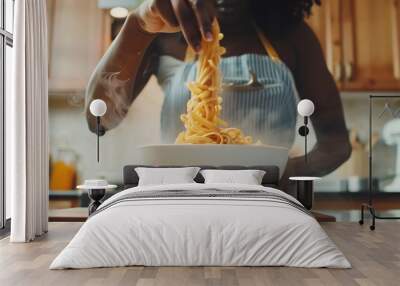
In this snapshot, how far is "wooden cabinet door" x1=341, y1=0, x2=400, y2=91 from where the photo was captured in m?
7.74

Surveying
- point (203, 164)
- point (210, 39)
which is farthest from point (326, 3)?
point (203, 164)

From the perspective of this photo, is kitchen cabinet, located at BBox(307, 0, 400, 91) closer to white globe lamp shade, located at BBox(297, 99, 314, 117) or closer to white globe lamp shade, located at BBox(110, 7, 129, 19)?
white globe lamp shade, located at BBox(297, 99, 314, 117)

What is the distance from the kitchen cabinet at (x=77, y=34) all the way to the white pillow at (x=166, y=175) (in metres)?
1.90

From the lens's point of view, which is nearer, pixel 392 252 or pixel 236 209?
pixel 236 209

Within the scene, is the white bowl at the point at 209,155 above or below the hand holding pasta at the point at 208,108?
below

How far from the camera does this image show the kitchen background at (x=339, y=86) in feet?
25.3

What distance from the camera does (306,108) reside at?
730 centimetres

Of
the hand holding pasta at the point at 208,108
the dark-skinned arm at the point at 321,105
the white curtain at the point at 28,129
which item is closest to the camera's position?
the white curtain at the point at 28,129

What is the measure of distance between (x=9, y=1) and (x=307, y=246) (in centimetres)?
483

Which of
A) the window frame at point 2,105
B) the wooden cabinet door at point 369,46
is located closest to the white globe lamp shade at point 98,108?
the window frame at point 2,105

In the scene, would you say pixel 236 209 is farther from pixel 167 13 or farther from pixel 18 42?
pixel 167 13

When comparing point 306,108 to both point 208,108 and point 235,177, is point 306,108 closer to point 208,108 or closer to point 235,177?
A: point 208,108

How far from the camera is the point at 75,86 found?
306 inches

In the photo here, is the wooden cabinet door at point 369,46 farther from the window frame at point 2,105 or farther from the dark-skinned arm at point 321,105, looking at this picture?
the window frame at point 2,105
